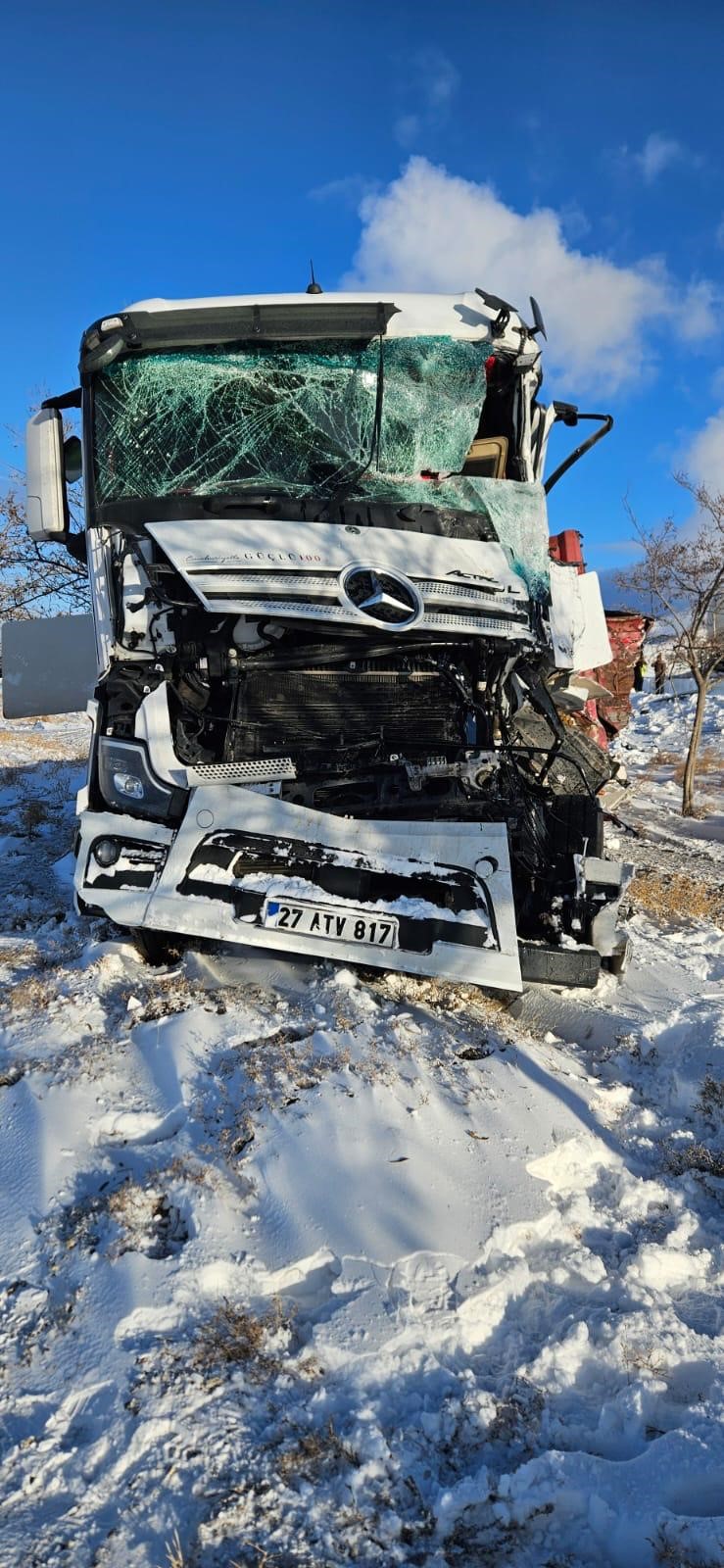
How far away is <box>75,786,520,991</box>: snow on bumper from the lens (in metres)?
4.07

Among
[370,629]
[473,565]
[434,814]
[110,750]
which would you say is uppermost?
[473,565]

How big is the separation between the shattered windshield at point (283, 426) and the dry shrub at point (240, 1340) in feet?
12.2

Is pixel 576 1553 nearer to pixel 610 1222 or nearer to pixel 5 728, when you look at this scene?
pixel 610 1222

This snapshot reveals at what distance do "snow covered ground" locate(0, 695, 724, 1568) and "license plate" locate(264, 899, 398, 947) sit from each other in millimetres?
295

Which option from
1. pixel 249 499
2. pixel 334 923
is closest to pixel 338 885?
pixel 334 923

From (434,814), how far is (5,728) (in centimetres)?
1529

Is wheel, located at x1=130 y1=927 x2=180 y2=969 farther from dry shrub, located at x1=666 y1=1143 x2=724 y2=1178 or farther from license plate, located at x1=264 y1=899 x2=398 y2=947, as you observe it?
dry shrub, located at x1=666 y1=1143 x2=724 y2=1178

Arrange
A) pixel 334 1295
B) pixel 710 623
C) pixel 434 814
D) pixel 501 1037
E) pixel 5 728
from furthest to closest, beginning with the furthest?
pixel 5 728
pixel 710 623
pixel 434 814
pixel 501 1037
pixel 334 1295

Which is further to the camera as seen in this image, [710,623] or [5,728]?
[5,728]

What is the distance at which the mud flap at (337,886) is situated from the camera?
13.4 feet

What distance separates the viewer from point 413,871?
4098 millimetres

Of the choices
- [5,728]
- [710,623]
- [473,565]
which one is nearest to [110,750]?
[473,565]

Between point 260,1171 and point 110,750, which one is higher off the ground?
point 110,750

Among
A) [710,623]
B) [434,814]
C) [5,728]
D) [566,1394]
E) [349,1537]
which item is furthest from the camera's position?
[5,728]
